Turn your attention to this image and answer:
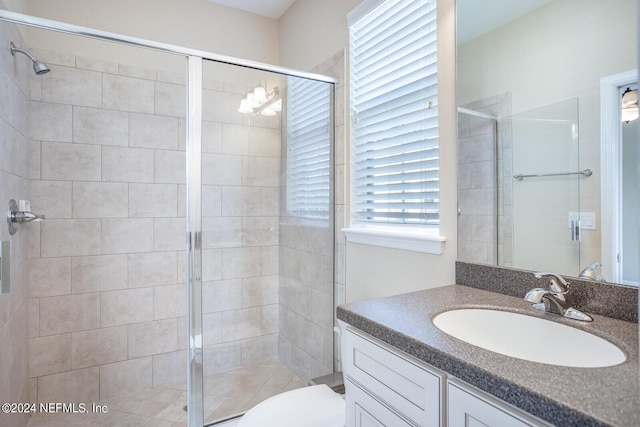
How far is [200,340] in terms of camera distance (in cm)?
182

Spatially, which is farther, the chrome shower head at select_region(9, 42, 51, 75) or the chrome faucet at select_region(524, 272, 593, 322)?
the chrome shower head at select_region(9, 42, 51, 75)

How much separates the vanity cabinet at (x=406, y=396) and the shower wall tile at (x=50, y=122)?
2.24 meters

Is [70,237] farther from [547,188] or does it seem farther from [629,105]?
[629,105]

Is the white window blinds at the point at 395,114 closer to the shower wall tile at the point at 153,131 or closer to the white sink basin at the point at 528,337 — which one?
the white sink basin at the point at 528,337

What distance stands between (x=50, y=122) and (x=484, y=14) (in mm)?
2466

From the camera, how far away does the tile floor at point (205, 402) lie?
1.88m

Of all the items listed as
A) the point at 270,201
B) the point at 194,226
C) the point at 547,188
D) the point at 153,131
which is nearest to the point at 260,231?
the point at 270,201

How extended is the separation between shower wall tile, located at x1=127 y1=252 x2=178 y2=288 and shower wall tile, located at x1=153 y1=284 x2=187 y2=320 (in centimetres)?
5

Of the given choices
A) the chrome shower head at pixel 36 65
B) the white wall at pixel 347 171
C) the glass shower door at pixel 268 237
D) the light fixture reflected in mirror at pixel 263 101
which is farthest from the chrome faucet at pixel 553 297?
the chrome shower head at pixel 36 65

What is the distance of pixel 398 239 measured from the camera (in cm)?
165

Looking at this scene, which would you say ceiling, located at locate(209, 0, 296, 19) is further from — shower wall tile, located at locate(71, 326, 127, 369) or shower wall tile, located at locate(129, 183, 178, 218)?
shower wall tile, located at locate(71, 326, 127, 369)

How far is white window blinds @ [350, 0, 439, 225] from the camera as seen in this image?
156 centimetres

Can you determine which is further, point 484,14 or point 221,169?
point 221,169

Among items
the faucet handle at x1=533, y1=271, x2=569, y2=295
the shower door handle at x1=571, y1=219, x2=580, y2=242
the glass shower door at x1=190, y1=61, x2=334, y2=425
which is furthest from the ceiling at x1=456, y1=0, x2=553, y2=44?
the glass shower door at x1=190, y1=61, x2=334, y2=425
